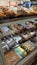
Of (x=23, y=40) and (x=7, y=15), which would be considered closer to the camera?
(x=7, y=15)

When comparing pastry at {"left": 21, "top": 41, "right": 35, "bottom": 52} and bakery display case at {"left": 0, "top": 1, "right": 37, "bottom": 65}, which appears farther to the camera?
pastry at {"left": 21, "top": 41, "right": 35, "bottom": 52}

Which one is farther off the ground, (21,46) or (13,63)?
(21,46)

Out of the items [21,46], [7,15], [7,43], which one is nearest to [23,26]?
[21,46]

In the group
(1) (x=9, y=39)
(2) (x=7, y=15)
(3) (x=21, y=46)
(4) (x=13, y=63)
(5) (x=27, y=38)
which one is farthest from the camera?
(5) (x=27, y=38)

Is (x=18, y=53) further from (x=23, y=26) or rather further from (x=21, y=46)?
(x=23, y=26)

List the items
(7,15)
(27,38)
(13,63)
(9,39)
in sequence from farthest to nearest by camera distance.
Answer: (27,38) → (9,39) → (13,63) → (7,15)

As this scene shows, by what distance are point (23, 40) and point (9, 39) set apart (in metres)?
0.32

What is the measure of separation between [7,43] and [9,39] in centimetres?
8

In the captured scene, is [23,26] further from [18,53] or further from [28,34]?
[18,53]

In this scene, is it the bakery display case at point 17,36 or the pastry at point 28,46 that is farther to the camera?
the pastry at point 28,46

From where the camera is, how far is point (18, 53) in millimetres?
1671

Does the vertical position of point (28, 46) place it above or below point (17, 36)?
below

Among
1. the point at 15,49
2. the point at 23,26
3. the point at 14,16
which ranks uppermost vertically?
the point at 14,16

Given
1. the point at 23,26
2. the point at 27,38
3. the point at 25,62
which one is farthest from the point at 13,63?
the point at 23,26
